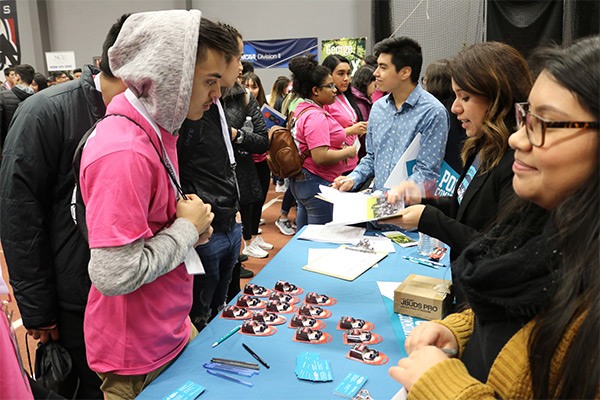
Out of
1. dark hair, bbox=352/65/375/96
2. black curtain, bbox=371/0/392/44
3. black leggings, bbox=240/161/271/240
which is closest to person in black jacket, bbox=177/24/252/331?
black leggings, bbox=240/161/271/240

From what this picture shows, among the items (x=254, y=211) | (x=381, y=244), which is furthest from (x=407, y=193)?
(x=254, y=211)

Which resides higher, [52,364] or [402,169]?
[402,169]

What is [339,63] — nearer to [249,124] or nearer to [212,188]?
[249,124]

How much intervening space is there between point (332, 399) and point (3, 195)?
123 cm

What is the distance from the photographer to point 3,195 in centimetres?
155

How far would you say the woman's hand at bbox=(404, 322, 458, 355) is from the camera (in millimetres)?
1062

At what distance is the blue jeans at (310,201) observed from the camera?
339 centimetres

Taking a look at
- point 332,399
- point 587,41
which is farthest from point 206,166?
point 587,41

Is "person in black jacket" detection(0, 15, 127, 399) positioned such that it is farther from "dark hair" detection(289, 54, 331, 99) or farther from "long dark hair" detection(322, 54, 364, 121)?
"long dark hair" detection(322, 54, 364, 121)

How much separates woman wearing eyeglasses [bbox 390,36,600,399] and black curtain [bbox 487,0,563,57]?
6699 mm

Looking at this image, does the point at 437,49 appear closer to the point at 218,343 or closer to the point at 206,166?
the point at 206,166

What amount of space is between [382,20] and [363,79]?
3759 millimetres

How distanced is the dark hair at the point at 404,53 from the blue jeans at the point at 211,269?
4.27 feet

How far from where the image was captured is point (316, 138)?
3.24 m
